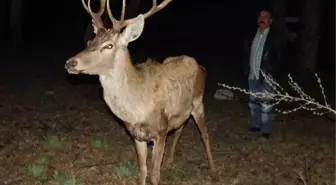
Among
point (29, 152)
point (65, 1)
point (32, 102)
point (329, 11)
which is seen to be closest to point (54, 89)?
point (32, 102)

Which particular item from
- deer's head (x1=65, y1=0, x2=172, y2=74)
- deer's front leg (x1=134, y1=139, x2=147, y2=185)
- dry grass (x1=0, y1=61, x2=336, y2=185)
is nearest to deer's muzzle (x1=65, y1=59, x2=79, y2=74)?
deer's head (x1=65, y1=0, x2=172, y2=74)

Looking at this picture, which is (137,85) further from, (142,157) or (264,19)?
(264,19)

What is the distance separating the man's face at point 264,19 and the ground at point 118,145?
188 centimetres

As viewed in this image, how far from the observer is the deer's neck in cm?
611

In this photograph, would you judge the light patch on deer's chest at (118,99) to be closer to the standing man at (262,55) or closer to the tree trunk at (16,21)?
the standing man at (262,55)

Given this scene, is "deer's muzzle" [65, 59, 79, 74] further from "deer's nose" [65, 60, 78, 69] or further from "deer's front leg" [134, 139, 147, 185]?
"deer's front leg" [134, 139, 147, 185]

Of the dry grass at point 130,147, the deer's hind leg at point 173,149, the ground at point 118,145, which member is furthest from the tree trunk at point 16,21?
the deer's hind leg at point 173,149

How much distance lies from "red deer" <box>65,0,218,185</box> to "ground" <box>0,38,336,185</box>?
82 cm

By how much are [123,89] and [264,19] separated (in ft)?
10.2

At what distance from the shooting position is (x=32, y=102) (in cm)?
1116

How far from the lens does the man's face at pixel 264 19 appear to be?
27.5 feet

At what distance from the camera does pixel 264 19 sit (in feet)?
27.6

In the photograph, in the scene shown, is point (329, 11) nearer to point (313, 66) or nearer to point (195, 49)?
point (195, 49)

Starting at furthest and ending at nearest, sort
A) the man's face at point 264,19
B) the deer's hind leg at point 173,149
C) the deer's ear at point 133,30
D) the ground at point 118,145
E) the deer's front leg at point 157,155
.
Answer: the man's face at point 264,19, the deer's hind leg at point 173,149, the ground at point 118,145, the deer's front leg at point 157,155, the deer's ear at point 133,30
